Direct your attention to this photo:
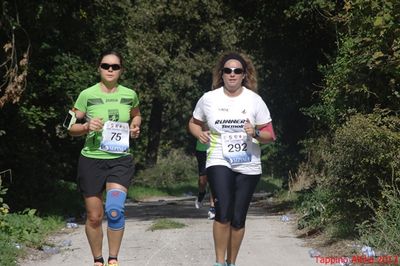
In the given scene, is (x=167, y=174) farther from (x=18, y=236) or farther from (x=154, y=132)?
(x=18, y=236)

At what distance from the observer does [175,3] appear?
3469cm

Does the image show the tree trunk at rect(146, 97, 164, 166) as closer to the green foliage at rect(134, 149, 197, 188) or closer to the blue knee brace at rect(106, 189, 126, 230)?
the green foliage at rect(134, 149, 197, 188)

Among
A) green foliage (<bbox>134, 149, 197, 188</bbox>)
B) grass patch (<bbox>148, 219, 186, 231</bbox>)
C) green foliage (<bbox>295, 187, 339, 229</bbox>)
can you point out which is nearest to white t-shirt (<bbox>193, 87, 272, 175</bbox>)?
green foliage (<bbox>295, 187, 339, 229</bbox>)

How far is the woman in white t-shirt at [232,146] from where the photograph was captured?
7500 millimetres

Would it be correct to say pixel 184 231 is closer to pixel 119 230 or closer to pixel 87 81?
pixel 119 230

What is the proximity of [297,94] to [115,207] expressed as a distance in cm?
1345

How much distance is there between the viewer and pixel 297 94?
Answer: 20484 mm

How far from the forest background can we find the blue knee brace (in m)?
2.92

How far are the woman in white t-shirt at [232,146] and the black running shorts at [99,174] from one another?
2.71ft

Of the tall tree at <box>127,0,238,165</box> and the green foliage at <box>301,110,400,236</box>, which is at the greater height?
the tall tree at <box>127,0,238,165</box>

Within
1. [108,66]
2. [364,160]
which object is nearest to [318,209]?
[364,160]

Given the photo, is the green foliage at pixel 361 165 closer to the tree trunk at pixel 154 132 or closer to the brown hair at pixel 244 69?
the brown hair at pixel 244 69

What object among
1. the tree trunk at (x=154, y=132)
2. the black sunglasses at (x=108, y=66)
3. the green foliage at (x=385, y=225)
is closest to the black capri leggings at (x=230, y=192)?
the black sunglasses at (x=108, y=66)

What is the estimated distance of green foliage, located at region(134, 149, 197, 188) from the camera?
37.1m
